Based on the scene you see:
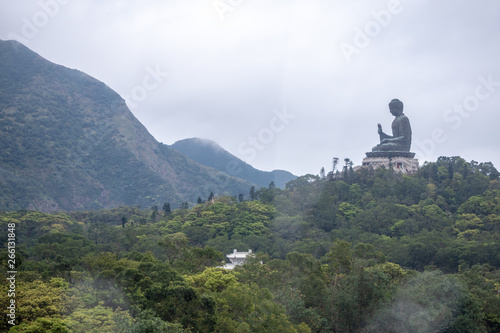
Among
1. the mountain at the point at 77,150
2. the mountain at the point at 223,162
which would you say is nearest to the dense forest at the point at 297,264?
the mountain at the point at 77,150

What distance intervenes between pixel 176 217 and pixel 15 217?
55.3 ft

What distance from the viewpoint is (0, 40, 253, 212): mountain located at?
10550 cm

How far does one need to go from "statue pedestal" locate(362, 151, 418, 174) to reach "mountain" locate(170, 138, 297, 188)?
95394mm

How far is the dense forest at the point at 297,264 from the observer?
78.2ft

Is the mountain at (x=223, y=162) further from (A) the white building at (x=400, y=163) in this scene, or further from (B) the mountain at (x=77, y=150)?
(A) the white building at (x=400, y=163)

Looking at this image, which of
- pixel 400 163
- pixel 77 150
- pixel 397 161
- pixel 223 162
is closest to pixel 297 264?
pixel 397 161

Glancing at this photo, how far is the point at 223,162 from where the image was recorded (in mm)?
168375

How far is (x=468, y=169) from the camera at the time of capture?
6419cm

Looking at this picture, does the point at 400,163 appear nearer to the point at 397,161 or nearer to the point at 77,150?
the point at 397,161

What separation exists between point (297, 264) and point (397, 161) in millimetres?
35625

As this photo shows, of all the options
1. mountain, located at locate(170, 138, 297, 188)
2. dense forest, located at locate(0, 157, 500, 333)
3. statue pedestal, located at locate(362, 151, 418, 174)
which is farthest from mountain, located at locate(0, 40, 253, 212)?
statue pedestal, located at locate(362, 151, 418, 174)

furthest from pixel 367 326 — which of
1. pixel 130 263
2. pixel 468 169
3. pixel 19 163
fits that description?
pixel 19 163

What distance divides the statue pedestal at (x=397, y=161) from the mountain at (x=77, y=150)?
54454mm

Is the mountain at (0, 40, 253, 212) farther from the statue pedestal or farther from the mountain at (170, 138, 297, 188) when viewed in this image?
the statue pedestal
